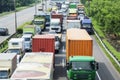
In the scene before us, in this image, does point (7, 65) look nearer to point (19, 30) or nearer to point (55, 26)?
point (55, 26)

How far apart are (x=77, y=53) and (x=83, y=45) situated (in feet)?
2.72

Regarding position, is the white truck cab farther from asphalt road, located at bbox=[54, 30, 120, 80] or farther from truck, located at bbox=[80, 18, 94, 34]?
asphalt road, located at bbox=[54, 30, 120, 80]

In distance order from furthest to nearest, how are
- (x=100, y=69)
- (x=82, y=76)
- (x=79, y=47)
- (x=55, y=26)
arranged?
(x=55, y=26), (x=100, y=69), (x=79, y=47), (x=82, y=76)

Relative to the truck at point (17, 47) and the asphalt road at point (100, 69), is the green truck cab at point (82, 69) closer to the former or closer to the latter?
the asphalt road at point (100, 69)

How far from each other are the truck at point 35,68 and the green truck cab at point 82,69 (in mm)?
1694

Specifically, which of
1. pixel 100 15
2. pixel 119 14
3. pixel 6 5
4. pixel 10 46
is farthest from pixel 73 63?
pixel 6 5

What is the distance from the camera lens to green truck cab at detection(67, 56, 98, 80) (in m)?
27.0

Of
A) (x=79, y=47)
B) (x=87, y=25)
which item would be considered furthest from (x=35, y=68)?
(x=87, y=25)

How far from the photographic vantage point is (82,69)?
27016 mm

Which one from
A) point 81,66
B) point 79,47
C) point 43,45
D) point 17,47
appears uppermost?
point 79,47

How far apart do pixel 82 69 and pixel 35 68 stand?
4.15m

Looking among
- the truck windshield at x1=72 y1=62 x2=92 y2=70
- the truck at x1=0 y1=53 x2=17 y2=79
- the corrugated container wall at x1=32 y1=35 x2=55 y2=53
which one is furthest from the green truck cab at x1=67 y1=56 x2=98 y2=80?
the corrugated container wall at x1=32 y1=35 x2=55 y2=53

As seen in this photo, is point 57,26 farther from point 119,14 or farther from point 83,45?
point 83,45

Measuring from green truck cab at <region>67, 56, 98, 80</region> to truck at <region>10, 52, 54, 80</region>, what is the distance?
5.56 ft
